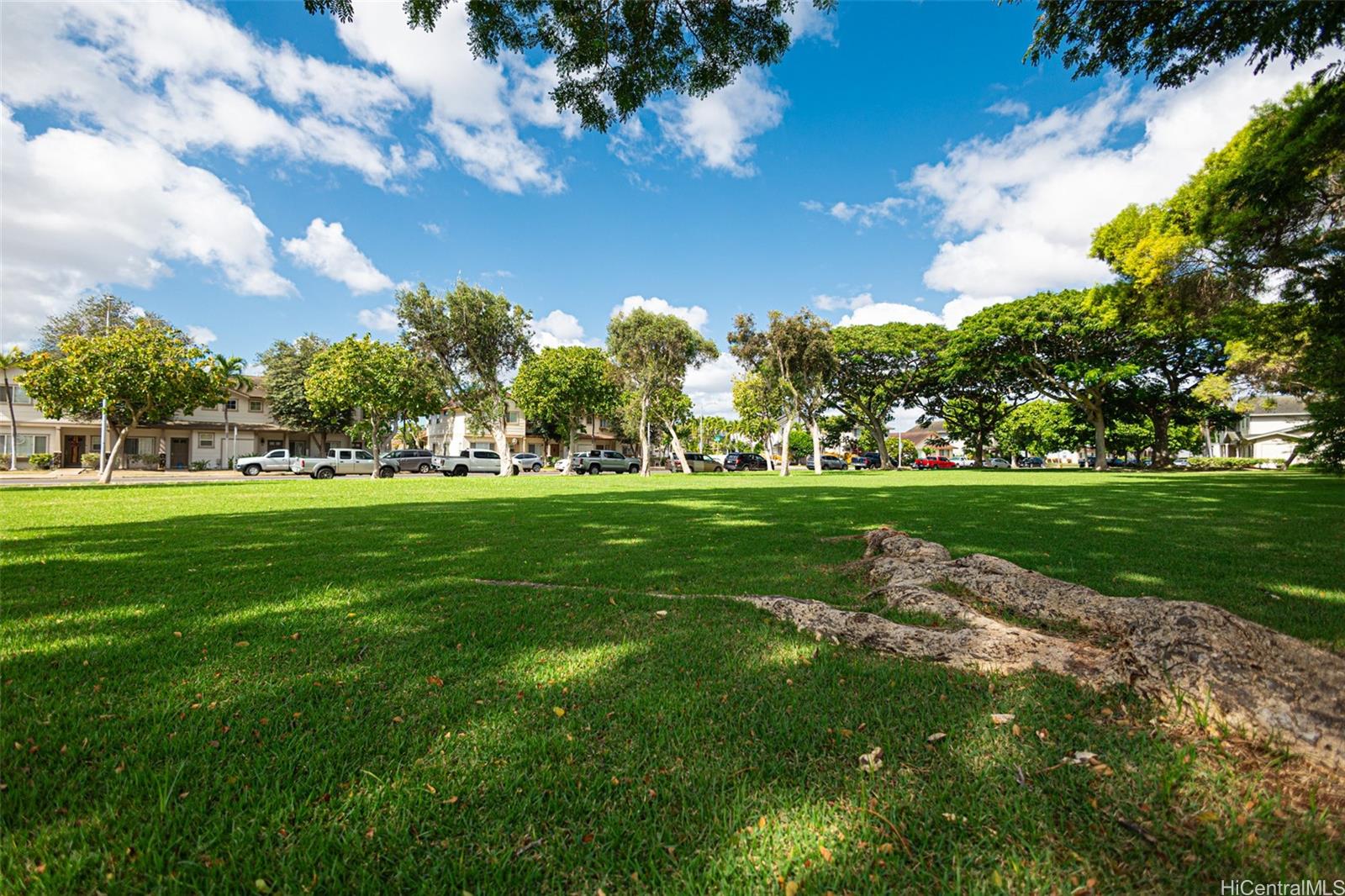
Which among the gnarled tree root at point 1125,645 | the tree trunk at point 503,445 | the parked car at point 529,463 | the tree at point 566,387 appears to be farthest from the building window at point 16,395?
the gnarled tree root at point 1125,645

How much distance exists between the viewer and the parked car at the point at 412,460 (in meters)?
36.2

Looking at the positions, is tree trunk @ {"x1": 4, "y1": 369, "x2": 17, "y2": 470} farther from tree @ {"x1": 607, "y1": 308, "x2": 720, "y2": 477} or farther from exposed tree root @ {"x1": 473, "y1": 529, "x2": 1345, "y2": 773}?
exposed tree root @ {"x1": 473, "y1": 529, "x2": 1345, "y2": 773}

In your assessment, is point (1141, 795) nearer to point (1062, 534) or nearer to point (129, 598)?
point (129, 598)

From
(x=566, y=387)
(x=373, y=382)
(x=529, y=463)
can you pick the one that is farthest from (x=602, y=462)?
(x=373, y=382)

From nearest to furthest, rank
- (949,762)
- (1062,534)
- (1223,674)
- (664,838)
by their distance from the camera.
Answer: (664,838)
(949,762)
(1223,674)
(1062,534)

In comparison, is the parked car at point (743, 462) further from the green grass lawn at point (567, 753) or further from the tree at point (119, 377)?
the green grass lawn at point (567, 753)

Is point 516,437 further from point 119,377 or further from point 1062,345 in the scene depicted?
point 1062,345

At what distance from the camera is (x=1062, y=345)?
36.4 metres

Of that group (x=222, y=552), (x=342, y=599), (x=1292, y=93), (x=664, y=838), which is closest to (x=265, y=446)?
(x=222, y=552)

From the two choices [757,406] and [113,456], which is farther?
[757,406]

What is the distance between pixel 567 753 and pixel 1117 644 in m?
3.01

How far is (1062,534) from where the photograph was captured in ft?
27.6

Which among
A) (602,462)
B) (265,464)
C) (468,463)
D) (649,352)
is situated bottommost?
(602,462)

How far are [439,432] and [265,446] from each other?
16.6 metres
